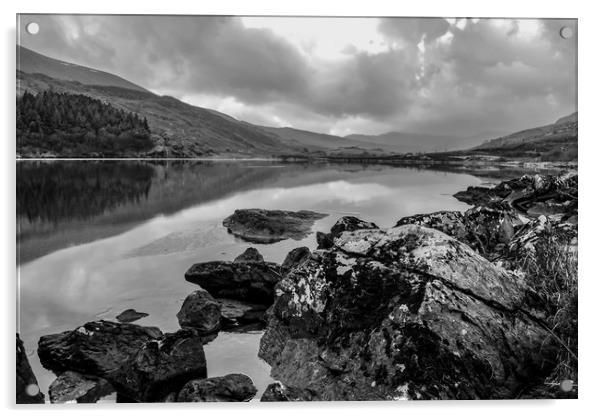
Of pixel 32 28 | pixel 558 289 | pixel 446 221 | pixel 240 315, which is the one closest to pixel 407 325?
pixel 558 289

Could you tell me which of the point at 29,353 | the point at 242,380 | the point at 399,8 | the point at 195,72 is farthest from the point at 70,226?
the point at 399,8

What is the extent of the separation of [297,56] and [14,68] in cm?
343

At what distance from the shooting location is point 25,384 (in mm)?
4750

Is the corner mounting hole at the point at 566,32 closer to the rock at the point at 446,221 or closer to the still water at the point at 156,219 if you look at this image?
the still water at the point at 156,219

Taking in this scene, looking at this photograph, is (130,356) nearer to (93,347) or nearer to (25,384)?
(93,347)

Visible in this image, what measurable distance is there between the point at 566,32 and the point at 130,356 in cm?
647

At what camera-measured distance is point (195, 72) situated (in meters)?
6.12

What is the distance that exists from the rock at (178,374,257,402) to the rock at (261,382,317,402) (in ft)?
0.86

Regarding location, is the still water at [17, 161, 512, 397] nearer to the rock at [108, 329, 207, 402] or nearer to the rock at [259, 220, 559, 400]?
the rock at [108, 329, 207, 402]

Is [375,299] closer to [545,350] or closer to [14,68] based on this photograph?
[545,350]

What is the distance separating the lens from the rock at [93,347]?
4.90m

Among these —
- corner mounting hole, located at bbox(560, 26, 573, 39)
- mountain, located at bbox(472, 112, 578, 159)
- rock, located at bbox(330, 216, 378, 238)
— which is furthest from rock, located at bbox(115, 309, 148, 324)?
corner mounting hole, located at bbox(560, 26, 573, 39)

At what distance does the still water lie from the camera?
525 cm

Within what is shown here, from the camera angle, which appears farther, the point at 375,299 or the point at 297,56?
the point at 297,56
